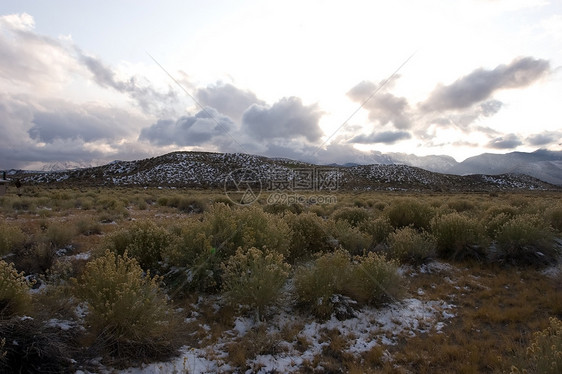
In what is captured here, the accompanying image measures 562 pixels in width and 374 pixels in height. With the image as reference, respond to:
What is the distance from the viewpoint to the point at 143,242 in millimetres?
7484

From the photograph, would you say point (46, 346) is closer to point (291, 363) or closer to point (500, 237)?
point (291, 363)

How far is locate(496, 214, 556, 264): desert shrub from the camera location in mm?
8836

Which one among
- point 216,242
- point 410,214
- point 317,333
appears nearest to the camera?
point 317,333

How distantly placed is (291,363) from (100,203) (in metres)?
20.6

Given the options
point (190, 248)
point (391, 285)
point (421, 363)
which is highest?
point (190, 248)

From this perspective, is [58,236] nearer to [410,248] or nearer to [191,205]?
[410,248]

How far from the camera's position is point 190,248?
714 cm

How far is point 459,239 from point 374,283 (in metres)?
4.95

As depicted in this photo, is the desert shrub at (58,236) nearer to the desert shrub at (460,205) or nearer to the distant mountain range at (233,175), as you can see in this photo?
the desert shrub at (460,205)

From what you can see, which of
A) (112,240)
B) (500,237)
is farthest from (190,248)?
(500,237)

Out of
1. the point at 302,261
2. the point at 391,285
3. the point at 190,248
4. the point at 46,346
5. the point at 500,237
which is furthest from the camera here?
the point at 500,237

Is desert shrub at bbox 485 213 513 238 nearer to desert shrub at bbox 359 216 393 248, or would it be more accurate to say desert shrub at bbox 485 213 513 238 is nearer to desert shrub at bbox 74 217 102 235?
desert shrub at bbox 359 216 393 248

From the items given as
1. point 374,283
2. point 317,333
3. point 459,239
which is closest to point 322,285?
point 317,333

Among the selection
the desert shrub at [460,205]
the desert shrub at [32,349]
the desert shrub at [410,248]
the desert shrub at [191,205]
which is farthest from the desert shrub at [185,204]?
the desert shrub at [460,205]
